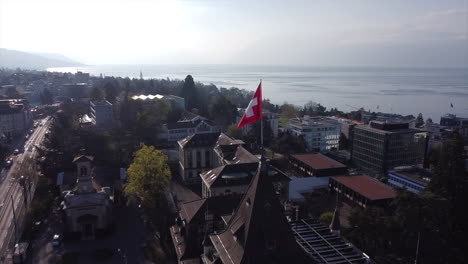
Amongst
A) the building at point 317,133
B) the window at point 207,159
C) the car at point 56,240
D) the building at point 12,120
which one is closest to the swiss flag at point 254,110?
the car at point 56,240

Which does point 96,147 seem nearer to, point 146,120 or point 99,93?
point 146,120

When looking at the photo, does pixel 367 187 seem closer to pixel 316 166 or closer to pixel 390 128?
pixel 316 166

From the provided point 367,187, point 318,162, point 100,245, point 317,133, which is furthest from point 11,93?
point 367,187

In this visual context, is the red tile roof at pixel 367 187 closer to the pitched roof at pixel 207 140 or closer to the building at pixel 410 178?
the building at pixel 410 178

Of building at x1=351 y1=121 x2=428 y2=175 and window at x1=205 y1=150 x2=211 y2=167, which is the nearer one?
window at x1=205 y1=150 x2=211 y2=167

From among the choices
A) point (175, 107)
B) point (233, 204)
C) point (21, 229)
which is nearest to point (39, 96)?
point (175, 107)

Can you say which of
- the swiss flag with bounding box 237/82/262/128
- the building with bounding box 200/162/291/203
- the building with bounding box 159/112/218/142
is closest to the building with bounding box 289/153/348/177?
the building with bounding box 200/162/291/203

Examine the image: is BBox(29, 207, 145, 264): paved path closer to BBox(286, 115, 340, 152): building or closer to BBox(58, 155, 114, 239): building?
BBox(58, 155, 114, 239): building
